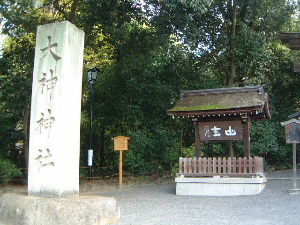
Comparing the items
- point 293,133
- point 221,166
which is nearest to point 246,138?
point 221,166

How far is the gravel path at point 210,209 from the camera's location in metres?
6.96

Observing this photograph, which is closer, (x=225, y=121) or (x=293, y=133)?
(x=293, y=133)

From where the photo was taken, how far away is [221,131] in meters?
11.7

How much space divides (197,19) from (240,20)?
354cm

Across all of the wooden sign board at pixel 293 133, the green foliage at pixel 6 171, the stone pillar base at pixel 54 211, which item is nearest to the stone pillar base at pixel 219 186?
the wooden sign board at pixel 293 133

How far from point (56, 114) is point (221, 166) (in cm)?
663

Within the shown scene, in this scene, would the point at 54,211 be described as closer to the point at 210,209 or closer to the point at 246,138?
the point at 210,209

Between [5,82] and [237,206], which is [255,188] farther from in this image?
[5,82]

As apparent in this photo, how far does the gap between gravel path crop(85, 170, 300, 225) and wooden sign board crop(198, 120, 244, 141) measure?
6.99 feet

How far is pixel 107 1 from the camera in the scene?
12.3 m

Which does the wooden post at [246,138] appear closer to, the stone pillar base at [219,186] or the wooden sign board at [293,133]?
the stone pillar base at [219,186]

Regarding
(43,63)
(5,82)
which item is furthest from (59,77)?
(5,82)

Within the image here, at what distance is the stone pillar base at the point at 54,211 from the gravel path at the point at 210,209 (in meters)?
0.65

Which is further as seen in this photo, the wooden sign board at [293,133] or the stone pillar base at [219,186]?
the wooden sign board at [293,133]
